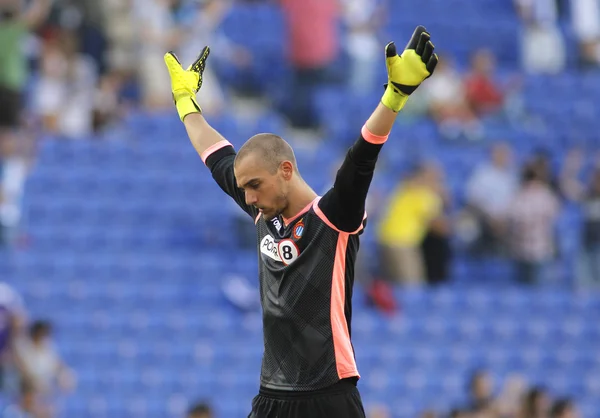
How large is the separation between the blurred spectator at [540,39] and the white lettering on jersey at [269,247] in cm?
1325

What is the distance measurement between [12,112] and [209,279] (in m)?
2.86

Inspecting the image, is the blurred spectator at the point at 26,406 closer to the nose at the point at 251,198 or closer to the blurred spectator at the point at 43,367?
the blurred spectator at the point at 43,367

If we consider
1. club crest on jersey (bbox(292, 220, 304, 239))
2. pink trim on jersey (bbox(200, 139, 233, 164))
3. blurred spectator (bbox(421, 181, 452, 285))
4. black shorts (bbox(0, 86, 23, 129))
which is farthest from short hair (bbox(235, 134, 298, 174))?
black shorts (bbox(0, 86, 23, 129))

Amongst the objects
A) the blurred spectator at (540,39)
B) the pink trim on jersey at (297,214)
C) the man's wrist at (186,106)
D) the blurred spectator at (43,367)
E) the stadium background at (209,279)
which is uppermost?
the blurred spectator at (540,39)

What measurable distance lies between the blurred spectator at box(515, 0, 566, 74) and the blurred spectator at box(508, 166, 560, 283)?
397cm

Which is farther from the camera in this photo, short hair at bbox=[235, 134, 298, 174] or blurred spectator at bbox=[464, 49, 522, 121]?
blurred spectator at bbox=[464, 49, 522, 121]

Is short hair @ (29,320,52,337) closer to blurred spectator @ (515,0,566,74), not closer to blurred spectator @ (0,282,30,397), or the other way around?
blurred spectator @ (0,282,30,397)

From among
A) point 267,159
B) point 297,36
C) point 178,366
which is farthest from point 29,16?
point 267,159

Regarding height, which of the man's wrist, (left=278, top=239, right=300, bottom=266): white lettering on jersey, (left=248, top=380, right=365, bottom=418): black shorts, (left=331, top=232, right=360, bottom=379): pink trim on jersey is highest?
the man's wrist

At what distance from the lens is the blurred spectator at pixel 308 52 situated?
15977 mm

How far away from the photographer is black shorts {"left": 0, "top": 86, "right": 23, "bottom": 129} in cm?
1362

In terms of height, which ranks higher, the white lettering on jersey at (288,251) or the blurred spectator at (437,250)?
the blurred spectator at (437,250)

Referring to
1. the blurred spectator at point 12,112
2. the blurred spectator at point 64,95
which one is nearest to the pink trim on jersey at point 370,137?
the blurred spectator at point 12,112

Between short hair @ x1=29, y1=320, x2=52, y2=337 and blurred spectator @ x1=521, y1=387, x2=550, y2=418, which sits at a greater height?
short hair @ x1=29, y1=320, x2=52, y2=337
